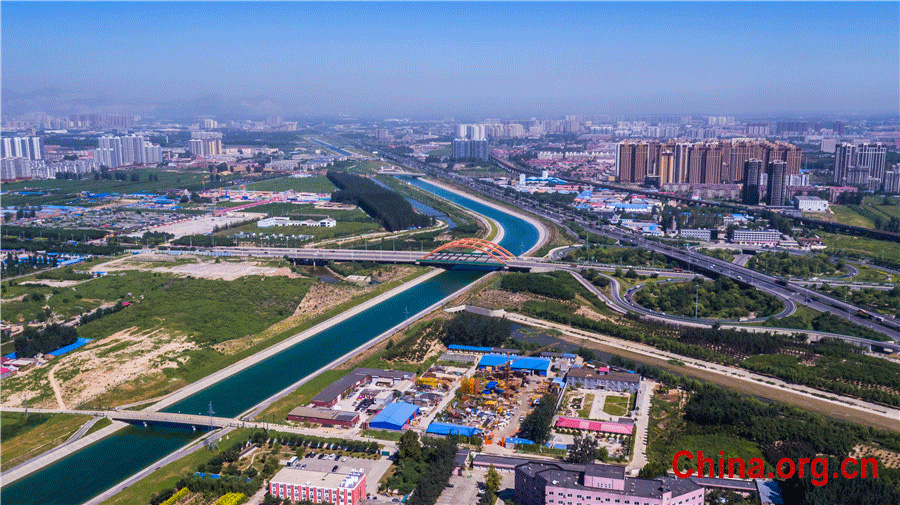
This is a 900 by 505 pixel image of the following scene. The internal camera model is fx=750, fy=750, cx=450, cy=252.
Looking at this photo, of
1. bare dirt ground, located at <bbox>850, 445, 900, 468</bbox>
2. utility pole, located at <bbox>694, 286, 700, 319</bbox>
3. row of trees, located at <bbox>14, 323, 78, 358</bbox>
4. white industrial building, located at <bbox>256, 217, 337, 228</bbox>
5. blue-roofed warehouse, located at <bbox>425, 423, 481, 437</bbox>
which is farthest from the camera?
white industrial building, located at <bbox>256, 217, 337, 228</bbox>

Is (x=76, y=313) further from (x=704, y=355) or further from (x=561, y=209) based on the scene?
(x=561, y=209)

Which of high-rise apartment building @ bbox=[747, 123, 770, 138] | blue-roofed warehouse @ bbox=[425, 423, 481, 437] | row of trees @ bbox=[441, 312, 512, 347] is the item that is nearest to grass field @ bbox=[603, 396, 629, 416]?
blue-roofed warehouse @ bbox=[425, 423, 481, 437]

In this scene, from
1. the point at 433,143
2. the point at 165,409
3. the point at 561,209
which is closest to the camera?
the point at 165,409

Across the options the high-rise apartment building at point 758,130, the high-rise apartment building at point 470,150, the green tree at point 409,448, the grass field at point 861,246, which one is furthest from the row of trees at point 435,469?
the high-rise apartment building at point 758,130

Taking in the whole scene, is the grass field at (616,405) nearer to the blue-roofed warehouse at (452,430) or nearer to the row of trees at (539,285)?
the blue-roofed warehouse at (452,430)

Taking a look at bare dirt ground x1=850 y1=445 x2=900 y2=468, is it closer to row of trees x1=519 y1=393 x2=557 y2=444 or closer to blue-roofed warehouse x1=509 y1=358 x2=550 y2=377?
row of trees x1=519 y1=393 x2=557 y2=444

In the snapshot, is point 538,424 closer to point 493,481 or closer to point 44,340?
point 493,481

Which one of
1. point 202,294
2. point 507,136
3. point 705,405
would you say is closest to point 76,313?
point 202,294
